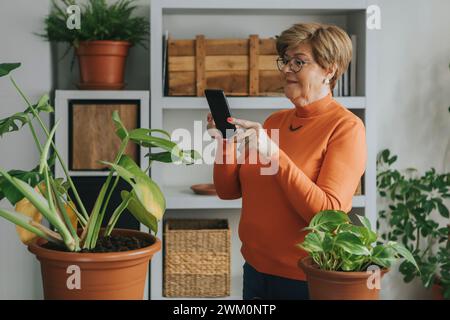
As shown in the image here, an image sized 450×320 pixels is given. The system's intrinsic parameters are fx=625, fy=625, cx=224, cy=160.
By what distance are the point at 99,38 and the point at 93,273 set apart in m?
2.08

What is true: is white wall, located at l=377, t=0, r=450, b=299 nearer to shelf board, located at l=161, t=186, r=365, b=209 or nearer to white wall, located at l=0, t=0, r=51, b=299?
shelf board, located at l=161, t=186, r=365, b=209

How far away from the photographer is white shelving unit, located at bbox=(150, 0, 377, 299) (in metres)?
2.93

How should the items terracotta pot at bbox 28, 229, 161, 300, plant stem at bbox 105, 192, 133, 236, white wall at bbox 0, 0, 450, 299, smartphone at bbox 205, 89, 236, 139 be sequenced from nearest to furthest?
terracotta pot at bbox 28, 229, 161, 300
plant stem at bbox 105, 192, 133, 236
smartphone at bbox 205, 89, 236, 139
white wall at bbox 0, 0, 450, 299

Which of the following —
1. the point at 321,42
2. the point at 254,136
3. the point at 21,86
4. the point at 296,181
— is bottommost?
the point at 296,181

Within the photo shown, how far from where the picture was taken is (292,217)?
1.71 metres

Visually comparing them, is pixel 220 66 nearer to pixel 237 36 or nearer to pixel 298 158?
pixel 237 36

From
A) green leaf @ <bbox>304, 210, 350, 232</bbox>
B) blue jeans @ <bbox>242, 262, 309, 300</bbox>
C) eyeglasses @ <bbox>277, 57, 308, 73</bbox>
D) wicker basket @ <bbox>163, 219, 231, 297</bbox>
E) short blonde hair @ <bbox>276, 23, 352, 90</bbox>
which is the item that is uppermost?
short blonde hair @ <bbox>276, 23, 352, 90</bbox>

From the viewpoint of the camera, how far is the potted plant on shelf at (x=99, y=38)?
9.68 ft

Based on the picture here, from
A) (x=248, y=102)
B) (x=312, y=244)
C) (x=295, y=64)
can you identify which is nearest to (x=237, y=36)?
(x=248, y=102)

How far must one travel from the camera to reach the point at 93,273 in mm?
1095

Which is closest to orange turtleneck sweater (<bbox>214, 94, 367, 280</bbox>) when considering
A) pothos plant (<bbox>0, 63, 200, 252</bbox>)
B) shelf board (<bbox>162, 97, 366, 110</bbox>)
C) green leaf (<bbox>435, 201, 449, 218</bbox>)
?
pothos plant (<bbox>0, 63, 200, 252</bbox>)

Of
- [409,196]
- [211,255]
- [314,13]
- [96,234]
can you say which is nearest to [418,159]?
[409,196]

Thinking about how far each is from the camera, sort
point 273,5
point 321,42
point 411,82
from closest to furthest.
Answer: point 321,42 < point 273,5 < point 411,82

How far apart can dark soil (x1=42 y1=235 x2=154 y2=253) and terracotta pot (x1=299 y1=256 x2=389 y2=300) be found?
364 millimetres
